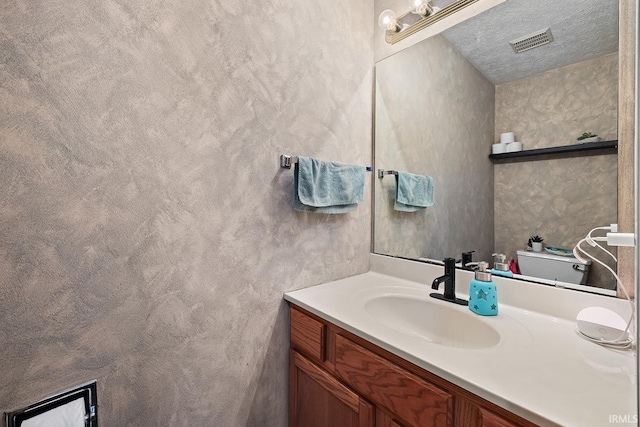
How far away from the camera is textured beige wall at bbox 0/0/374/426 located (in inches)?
25.6

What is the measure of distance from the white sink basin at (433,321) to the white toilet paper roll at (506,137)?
67 cm

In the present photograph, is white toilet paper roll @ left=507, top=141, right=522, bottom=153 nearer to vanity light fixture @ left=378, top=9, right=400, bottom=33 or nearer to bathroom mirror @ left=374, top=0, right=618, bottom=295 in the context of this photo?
bathroom mirror @ left=374, top=0, right=618, bottom=295

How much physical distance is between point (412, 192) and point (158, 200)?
1110mm

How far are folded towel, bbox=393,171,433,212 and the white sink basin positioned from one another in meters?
0.48

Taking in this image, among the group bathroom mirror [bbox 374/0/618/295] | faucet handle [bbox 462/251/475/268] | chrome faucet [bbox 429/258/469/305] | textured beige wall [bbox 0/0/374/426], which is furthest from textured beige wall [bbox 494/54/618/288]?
textured beige wall [bbox 0/0/374/426]

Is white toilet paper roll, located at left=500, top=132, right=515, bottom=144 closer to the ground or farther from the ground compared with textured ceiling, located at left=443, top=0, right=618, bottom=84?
closer to the ground

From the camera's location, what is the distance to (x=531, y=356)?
66 cm

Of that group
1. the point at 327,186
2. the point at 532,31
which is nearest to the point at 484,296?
the point at 327,186

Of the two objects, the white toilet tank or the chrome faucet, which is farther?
the chrome faucet

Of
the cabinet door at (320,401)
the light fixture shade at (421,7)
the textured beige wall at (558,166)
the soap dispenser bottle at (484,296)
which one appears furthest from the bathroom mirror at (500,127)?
the cabinet door at (320,401)

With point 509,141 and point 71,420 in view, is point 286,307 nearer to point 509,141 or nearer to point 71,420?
point 71,420

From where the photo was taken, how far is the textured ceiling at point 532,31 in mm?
863

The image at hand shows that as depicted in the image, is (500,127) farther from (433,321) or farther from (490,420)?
(490,420)

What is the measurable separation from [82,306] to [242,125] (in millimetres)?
720
